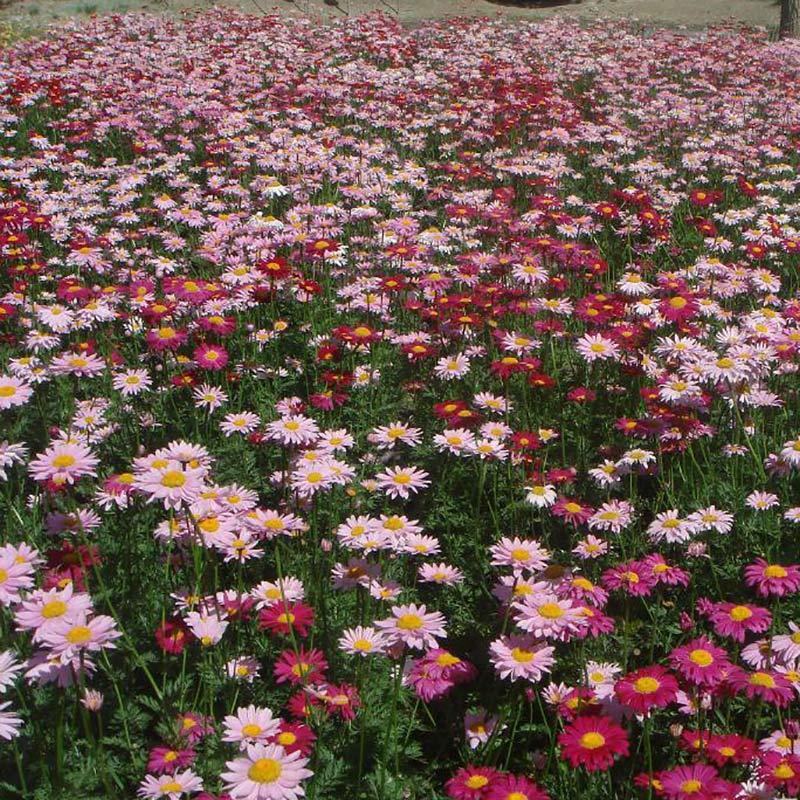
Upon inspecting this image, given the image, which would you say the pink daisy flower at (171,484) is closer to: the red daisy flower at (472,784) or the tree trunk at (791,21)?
the red daisy flower at (472,784)

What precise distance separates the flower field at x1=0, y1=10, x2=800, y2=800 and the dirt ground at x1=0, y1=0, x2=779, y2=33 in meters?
13.8

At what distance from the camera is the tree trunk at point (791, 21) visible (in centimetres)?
1727

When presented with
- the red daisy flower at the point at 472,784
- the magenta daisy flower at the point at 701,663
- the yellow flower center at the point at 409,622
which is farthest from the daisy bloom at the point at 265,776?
the magenta daisy flower at the point at 701,663

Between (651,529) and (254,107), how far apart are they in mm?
8241

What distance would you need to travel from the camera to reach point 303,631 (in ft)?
7.45

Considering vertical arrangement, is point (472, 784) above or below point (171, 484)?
below

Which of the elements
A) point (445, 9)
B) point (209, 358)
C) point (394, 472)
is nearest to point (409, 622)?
point (394, 472)

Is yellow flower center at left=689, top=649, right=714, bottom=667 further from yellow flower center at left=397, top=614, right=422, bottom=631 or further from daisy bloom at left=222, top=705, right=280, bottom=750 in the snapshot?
daisy bloom at left=222, top=705, right=280, bottom=750

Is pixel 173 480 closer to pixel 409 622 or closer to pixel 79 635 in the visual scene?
pixel 79 635

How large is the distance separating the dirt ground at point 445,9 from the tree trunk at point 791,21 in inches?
107

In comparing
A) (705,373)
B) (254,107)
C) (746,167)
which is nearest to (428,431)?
(705,373)

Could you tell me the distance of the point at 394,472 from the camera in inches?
137

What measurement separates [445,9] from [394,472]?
901 inches

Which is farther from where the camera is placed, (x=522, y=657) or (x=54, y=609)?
(x=522, y=657)
